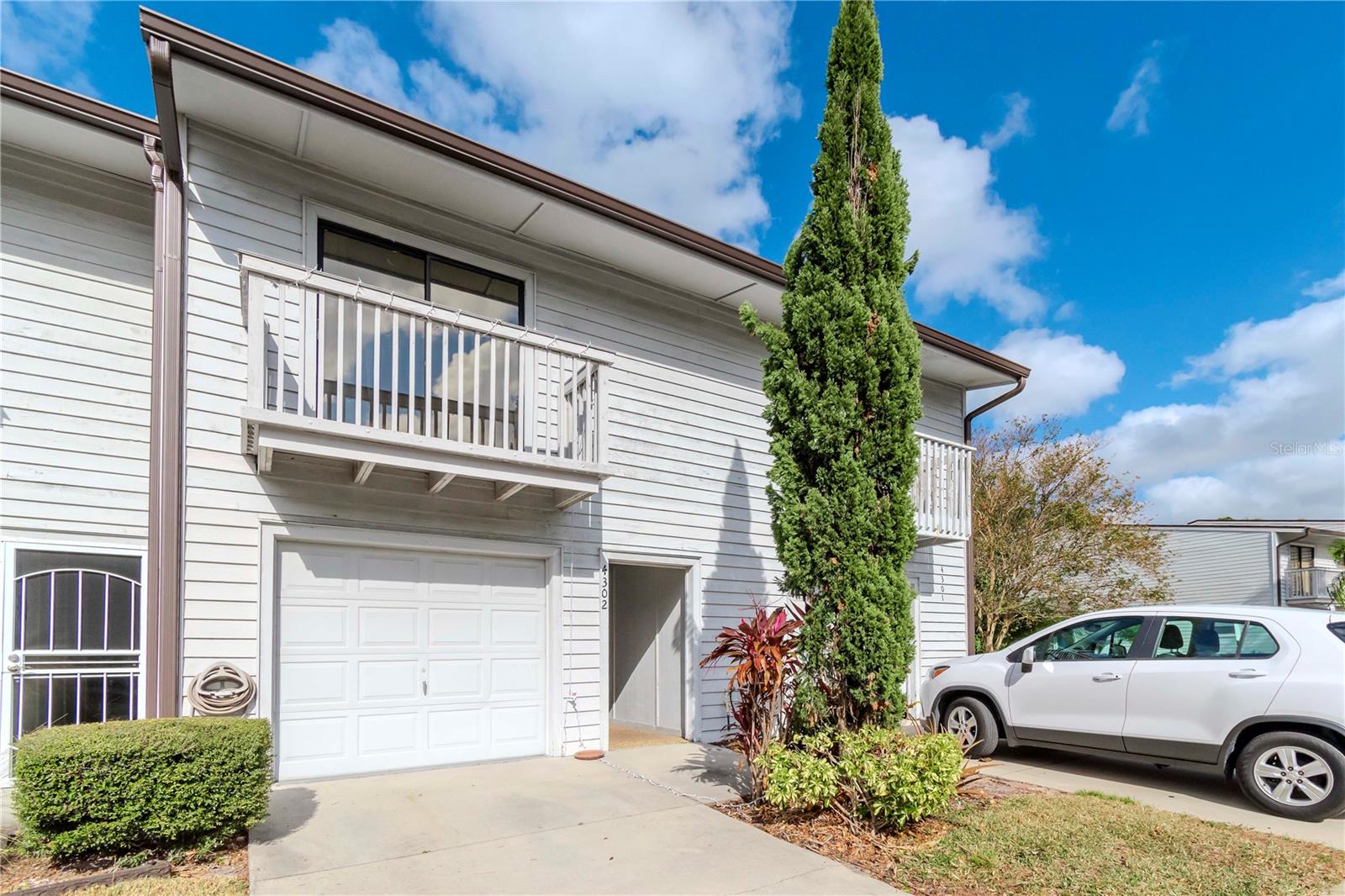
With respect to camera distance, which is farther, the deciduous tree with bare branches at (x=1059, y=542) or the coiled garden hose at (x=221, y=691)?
the deciduous tree with bare branches at (x=1059, y=542)

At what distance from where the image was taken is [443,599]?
662 centimetres

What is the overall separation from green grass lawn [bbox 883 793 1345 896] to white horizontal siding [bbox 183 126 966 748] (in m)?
3.65

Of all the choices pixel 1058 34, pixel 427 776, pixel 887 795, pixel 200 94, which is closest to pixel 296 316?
pixel 200 94

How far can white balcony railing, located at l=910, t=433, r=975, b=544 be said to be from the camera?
9969mm

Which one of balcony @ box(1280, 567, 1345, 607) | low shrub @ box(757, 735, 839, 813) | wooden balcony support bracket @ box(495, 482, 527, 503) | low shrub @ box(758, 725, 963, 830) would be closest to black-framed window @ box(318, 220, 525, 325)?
wooden balcony support bracket @ box(495, 482, 527, 503)

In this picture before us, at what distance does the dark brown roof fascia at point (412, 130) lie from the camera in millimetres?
4980

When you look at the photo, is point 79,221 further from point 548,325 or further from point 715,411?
point 715,411

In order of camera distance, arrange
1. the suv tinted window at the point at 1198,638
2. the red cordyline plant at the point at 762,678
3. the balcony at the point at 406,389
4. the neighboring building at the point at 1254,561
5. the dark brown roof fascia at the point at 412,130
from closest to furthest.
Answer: the dark brown roof fascia at the point at 412,130, the balcony at the point at 406,389, the red cordyline plant at the point at 762,678, the suv tinted window at the point at 1198,638, the neighboring building at the point at 1254,561

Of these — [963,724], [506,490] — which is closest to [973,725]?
[963,724]

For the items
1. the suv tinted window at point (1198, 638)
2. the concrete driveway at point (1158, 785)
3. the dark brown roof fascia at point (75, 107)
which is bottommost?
the concrete driveway at point (1158, 785)

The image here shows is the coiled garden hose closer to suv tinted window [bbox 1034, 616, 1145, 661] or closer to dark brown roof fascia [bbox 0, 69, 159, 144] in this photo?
dark brown roof fascia [bbox 0, 69, 159, 144]

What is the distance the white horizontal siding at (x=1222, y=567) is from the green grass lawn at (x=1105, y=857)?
79.6ft

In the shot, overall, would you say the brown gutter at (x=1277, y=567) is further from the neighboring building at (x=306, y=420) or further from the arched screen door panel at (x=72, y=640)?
the arched screen door panel at (x=72, y=640)

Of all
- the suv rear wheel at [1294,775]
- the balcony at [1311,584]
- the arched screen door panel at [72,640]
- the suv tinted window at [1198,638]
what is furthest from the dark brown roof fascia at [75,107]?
the balcony at [1311,584]
